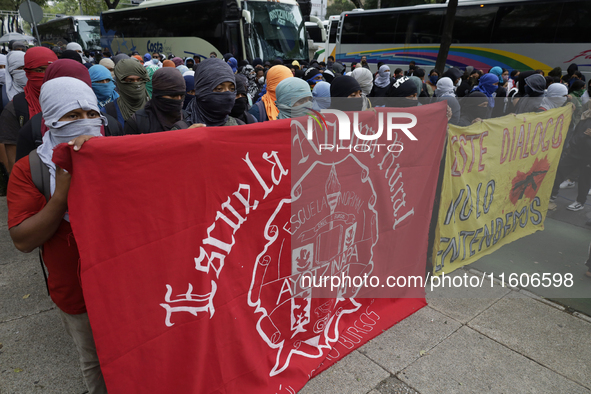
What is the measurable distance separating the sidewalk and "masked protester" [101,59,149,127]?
5.60ft

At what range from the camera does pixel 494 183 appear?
4023mm

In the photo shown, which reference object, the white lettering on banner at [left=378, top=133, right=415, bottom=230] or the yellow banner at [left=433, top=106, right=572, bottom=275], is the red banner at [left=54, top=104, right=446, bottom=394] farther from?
the yellow banner at [left=433, top=106, right=572, bottom=275]

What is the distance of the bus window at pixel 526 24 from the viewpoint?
12188 mm

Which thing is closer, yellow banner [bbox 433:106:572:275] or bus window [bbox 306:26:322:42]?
yellow banner [bbox 433:106:572:275]

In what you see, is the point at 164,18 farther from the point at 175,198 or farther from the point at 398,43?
the point at 175,198

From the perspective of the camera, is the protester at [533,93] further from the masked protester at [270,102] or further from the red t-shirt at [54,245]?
the red t-shirt at [54,245]

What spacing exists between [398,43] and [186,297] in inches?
684

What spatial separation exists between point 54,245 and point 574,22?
48.0 ft

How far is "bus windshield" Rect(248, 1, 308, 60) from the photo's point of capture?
1427 cm

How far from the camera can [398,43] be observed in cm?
1698

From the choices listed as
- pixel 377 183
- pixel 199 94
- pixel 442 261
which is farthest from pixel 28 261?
pixel 442 261

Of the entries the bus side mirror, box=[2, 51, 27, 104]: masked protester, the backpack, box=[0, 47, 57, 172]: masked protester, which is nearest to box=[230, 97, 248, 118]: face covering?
box=[0, 47, 57, 172]: masked protester

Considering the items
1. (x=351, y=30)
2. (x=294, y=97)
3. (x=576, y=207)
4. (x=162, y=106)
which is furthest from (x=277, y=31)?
(x=162, y=106)

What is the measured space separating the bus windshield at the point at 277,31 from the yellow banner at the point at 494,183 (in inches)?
447
